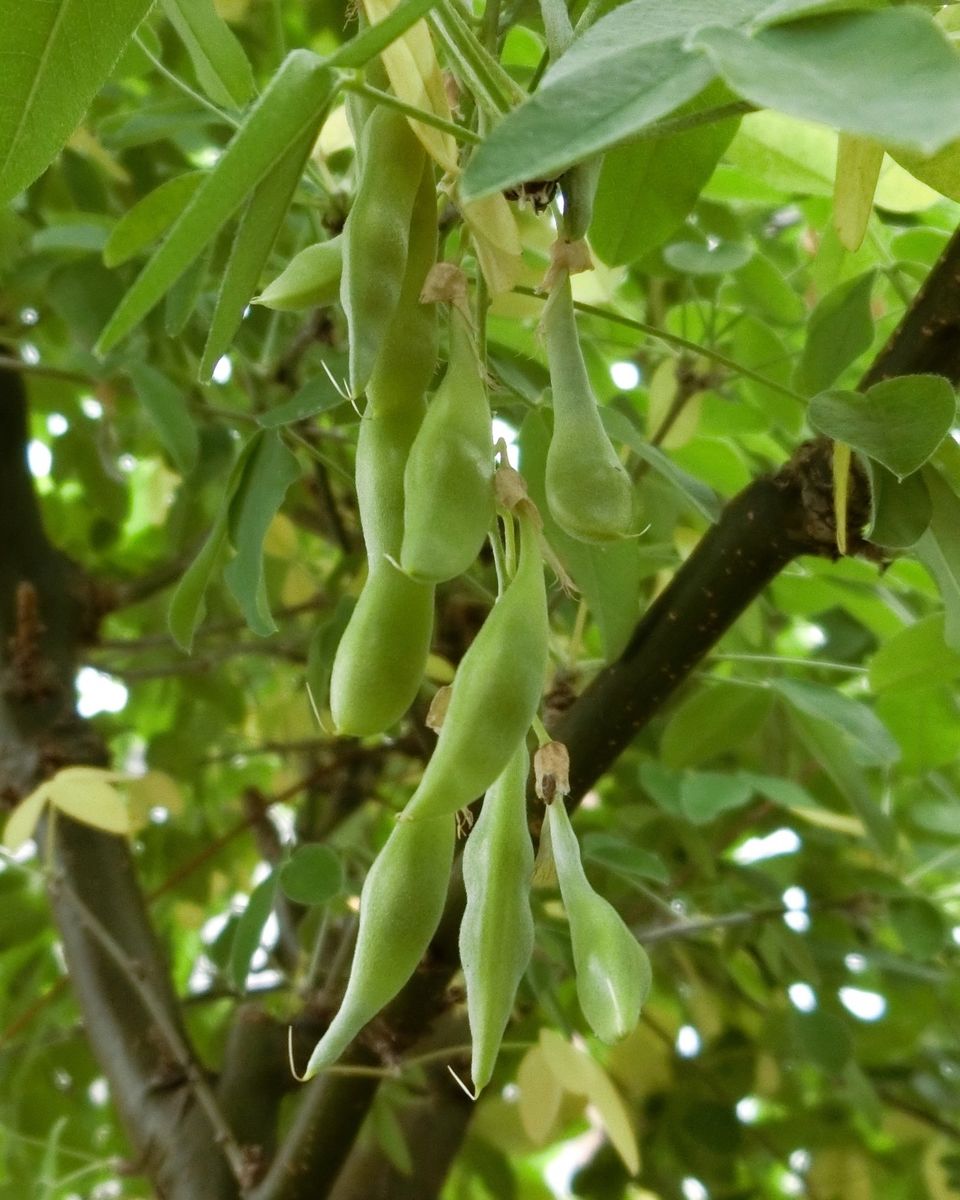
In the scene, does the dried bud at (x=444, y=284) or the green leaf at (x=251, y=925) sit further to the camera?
the green leaf at (x=251, y=925)

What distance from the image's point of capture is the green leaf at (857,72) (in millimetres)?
178

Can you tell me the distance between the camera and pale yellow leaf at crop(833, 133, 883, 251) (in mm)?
316

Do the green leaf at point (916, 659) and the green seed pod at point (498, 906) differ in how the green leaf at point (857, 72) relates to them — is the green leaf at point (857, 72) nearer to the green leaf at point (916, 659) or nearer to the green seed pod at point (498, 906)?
the green seed pod at point (498, 906)

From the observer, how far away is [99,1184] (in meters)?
0.84

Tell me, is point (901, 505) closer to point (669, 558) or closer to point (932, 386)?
point (932, 386)

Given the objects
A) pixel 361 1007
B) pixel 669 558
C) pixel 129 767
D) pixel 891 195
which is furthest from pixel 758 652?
pixel 129 767

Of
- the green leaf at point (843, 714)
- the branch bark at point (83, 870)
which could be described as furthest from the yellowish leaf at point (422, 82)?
the branch bark at point (83, 870)

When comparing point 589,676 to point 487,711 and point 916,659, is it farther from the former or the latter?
point 487,711

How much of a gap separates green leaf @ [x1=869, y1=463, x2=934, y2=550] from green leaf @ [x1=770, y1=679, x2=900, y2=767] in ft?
0.75

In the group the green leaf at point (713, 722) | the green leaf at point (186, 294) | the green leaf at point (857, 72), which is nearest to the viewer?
the green leaf at point (857, 72)

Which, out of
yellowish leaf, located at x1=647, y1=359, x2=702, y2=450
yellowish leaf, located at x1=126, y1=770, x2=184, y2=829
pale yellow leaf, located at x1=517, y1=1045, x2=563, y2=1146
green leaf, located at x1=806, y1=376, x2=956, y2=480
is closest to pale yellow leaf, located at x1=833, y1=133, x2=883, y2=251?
green leaf, located at x1=806, y1=376, x2=956, y2=480

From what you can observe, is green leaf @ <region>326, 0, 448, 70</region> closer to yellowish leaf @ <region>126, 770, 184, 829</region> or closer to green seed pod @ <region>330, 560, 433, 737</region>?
green seed pod @ <region>330, 560, 433, 737</region>

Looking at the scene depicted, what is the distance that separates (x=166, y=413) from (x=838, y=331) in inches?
12.3

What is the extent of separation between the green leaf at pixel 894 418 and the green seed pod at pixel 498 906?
12 centimetres
